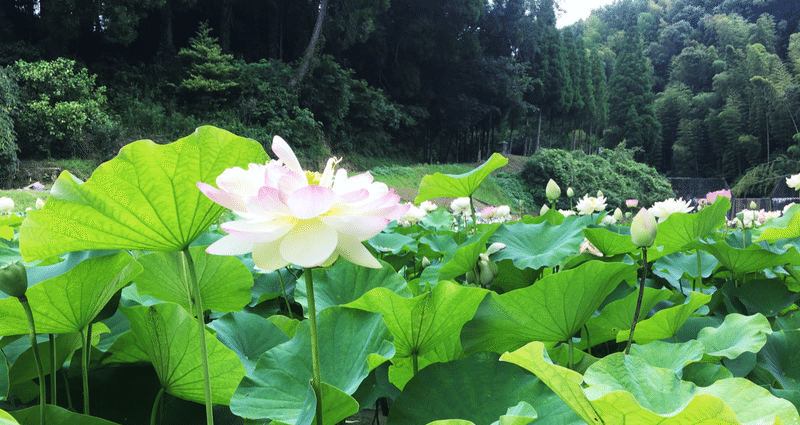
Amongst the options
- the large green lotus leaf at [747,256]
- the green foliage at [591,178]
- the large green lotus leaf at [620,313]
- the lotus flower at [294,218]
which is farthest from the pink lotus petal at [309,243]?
the green foliage at [591,178]

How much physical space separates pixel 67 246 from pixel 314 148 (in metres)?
9.90

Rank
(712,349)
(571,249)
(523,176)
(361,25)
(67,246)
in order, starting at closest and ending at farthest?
(67,246) → (712,349) → (571,249) → (361,25) → (523,176)

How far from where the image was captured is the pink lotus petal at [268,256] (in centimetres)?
26

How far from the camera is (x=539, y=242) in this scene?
0.80 meters

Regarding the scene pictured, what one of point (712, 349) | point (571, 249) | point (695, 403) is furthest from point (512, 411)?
point (571, 249)

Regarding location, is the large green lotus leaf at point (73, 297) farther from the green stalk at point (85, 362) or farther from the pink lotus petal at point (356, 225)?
the pink lotus petal at point (356, 225)

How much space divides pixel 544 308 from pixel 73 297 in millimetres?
386

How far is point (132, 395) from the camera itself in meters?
0.42

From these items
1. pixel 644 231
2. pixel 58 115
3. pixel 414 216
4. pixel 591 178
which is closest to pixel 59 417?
pixel 644 231

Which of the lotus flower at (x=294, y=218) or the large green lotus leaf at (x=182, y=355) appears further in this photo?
the large green lotus leaf at (x=182, y=355)

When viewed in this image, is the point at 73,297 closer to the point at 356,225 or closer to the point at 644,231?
the point at 356,225

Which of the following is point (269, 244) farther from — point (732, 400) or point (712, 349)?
point (712, 349)

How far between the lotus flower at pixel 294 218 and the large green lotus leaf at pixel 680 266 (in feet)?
2.09

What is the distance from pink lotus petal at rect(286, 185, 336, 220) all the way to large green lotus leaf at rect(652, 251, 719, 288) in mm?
661
